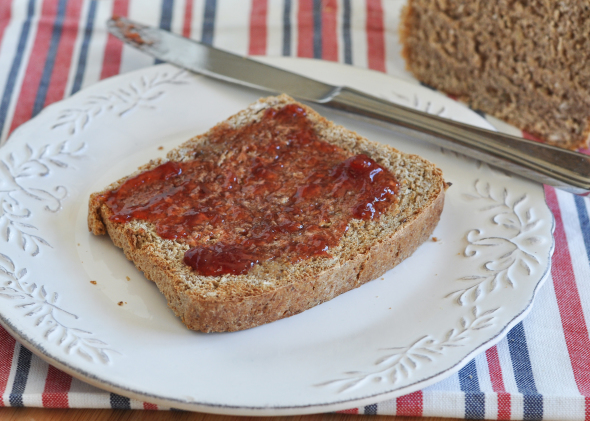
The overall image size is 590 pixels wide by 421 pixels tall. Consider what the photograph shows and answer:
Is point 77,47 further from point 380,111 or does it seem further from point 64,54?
point 380,111

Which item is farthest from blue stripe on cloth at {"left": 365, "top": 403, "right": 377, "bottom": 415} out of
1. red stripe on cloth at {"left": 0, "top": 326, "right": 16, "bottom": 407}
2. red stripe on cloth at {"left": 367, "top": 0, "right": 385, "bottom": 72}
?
red stripe on cloth at {"left": 367, "top": 0, "right": 385, "bottom": 72}

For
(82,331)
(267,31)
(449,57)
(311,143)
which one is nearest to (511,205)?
(311,143)

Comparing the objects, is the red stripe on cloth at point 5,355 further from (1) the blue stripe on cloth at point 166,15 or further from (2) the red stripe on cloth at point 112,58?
(1) the blue stripe on cloth at point 166,15

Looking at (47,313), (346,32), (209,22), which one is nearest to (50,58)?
(209,22)

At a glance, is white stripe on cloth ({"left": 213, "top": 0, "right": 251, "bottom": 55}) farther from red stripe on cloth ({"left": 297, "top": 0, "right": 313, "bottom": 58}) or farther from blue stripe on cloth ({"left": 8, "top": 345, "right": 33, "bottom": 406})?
blue stripe on cloth ({"left": 8, "top": 345, "right": 33, "bottom": 406})

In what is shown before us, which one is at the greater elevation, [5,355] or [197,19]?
[197,19]

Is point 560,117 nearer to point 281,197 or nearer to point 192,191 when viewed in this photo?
point 281,197
